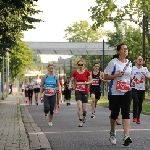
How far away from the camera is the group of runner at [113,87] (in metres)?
10.2

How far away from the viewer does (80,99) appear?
52.1 feet

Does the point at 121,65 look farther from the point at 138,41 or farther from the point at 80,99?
the point at 138,41

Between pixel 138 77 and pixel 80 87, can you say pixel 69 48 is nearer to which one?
pixel 138 77

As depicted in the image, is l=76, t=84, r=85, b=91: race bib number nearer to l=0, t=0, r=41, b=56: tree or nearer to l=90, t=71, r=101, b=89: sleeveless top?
l=90, t=71, r=101, b=89: sleeveless top

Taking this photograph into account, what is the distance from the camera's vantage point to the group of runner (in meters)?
10.2

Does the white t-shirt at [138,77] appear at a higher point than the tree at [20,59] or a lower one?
lower

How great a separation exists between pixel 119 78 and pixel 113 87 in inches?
7.7

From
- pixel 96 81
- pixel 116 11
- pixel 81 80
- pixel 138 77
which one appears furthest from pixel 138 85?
pixel 116 11

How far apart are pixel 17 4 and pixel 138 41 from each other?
4128 centimetres

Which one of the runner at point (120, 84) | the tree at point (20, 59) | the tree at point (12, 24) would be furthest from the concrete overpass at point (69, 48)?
the runner at point (120, 84)

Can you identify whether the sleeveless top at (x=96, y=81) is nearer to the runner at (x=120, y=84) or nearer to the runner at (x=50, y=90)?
the runner at (x=50, y=90)

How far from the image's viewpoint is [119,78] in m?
10.2

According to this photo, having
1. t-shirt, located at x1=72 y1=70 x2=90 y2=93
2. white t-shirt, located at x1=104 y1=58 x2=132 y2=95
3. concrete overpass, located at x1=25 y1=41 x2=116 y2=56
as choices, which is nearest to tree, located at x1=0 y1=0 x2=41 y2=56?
t-shirt, located at x1=72 y1=70 x2=90 y2=93

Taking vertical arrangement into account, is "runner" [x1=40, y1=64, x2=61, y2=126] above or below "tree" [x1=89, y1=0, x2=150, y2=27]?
below
